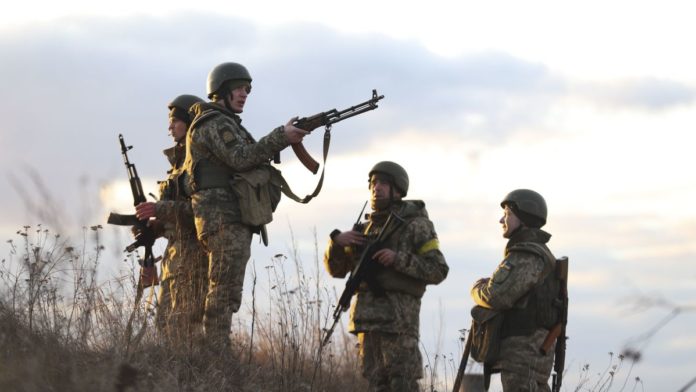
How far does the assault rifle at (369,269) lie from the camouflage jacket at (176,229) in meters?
1.23

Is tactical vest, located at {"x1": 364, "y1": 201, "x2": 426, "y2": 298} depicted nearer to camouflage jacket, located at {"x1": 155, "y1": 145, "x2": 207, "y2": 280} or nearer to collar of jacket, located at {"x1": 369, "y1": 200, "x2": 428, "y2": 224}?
collar of jacket, located at {"x1": 369, "y1": 200, "x2": 428, "y2": 224}

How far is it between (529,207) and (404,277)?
1.09 meters

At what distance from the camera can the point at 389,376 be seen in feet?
26.6

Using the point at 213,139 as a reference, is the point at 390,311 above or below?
below

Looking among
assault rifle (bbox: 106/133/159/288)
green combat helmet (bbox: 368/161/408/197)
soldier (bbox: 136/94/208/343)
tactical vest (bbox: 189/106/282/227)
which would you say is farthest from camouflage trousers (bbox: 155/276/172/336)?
green combat helmet (bbox: 368/161/408/197)

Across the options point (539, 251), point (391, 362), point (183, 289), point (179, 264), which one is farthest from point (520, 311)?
point (179, 264)

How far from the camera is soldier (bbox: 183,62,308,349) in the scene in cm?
812

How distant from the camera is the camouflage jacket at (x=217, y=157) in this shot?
8.16m

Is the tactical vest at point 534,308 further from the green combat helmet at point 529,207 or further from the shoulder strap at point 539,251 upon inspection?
the green combat helmet at point 529,207

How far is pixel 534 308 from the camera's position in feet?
25.8

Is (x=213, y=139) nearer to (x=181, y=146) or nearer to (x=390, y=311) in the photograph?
(x=181, y=146)

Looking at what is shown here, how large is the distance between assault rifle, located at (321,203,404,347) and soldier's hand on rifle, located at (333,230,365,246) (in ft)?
0.29

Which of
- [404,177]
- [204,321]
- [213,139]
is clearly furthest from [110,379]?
[404,177]

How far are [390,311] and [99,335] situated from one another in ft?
7.01
